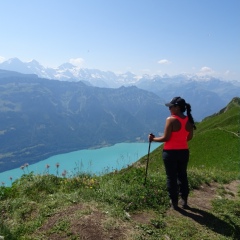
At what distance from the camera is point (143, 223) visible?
764cm

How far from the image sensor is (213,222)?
8.27 m

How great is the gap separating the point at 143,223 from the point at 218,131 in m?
46.2

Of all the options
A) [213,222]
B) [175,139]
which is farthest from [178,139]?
[213,222]

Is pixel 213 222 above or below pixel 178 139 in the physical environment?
below

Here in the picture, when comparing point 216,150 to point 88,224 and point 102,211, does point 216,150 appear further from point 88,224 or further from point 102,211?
point 88,224

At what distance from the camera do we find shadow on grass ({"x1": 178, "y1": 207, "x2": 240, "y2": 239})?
778 cm

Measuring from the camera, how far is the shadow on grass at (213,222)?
25.5 feet

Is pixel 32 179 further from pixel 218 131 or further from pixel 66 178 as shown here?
pixel 218 131

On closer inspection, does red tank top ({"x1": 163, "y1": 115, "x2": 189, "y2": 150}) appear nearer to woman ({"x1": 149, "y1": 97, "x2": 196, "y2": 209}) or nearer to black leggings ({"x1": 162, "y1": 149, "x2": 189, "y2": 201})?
woman ({"x1": 149, "y1": 97, "x2": 196, "y2": 209})

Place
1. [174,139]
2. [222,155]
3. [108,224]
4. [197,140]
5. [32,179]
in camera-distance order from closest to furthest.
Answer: [108,224]
[174,139]
[32,179]
[222,155]
[197,140]

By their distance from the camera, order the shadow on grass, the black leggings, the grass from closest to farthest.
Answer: the grass → the shadow on grass → the black leggings

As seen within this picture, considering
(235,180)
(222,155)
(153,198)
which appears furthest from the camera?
(222,155)

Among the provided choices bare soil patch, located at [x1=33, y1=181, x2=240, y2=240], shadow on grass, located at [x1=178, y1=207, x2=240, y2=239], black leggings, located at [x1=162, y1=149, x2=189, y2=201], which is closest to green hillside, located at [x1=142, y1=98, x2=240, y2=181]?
shadow on grass, located at [x1=178, y1=207, x2=240, y2=239]

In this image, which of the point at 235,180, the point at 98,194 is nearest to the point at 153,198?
the point at 98,194
